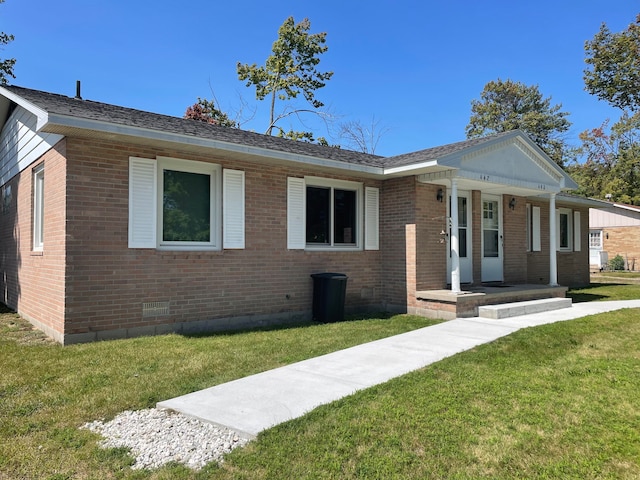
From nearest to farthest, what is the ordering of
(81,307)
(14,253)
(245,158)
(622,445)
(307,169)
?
(622,445) < (81,307) < (245,158) < (307,169) < (14,253)

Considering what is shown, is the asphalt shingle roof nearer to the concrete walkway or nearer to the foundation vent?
the foundation vent

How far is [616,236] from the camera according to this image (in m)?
27.9

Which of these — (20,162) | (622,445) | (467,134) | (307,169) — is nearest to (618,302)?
(307,169)

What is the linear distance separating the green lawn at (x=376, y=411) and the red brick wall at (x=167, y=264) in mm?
727

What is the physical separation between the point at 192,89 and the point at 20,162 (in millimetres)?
17903

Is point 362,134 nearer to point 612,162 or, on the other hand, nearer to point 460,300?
point 460,300

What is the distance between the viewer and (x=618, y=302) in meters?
11.0

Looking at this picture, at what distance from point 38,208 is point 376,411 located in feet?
25.5

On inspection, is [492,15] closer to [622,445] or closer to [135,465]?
[622,445]

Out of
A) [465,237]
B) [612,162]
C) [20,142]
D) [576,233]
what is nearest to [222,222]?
[20,142]

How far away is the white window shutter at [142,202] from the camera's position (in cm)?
695

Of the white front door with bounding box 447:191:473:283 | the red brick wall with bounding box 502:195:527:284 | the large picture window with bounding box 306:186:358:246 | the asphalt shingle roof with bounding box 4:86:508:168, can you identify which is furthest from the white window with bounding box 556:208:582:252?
the large picture window with bounding box 306:186:358:246

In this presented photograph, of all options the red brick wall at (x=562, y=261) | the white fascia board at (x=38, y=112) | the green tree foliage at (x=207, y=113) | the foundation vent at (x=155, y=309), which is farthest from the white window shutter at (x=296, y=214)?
the green tree foliage at (x=207, y=113)

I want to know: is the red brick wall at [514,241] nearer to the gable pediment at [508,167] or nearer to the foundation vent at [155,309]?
the gable pediment at [508,167]
